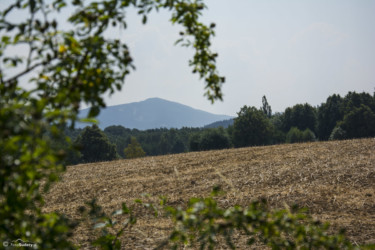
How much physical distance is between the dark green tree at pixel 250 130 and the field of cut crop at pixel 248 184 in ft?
129

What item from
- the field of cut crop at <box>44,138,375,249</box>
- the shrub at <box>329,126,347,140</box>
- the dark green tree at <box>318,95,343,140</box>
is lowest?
the field of cut crop at <box>44,138,375,249</box>

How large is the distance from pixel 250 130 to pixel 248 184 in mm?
44175

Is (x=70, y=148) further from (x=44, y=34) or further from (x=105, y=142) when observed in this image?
(x=105, y=142)

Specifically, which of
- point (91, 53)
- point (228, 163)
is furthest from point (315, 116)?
point (91, 53)

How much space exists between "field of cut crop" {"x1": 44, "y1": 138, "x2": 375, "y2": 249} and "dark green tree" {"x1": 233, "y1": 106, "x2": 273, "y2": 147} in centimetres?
3927

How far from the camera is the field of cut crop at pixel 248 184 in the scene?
6047mm

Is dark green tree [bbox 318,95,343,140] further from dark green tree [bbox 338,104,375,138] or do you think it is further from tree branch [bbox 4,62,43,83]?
tree branch [bbox 4,62,43,83]

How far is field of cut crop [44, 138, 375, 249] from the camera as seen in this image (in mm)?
6047

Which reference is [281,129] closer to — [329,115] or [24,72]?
[329,115]

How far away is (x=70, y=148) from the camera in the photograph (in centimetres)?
129

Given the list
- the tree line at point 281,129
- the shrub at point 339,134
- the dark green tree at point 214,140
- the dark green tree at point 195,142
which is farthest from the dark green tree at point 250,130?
the shrub at point 339,134

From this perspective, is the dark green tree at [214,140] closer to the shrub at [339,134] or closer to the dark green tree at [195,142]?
the dark green tree at [195,142]

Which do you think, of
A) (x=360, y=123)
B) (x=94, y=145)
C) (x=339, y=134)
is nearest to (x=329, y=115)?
(x=360, y=123)

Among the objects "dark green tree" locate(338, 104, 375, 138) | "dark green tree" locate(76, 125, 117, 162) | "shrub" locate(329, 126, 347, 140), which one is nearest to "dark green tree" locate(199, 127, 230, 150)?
"dark green tree" locate(76, 125, 117, 162)
